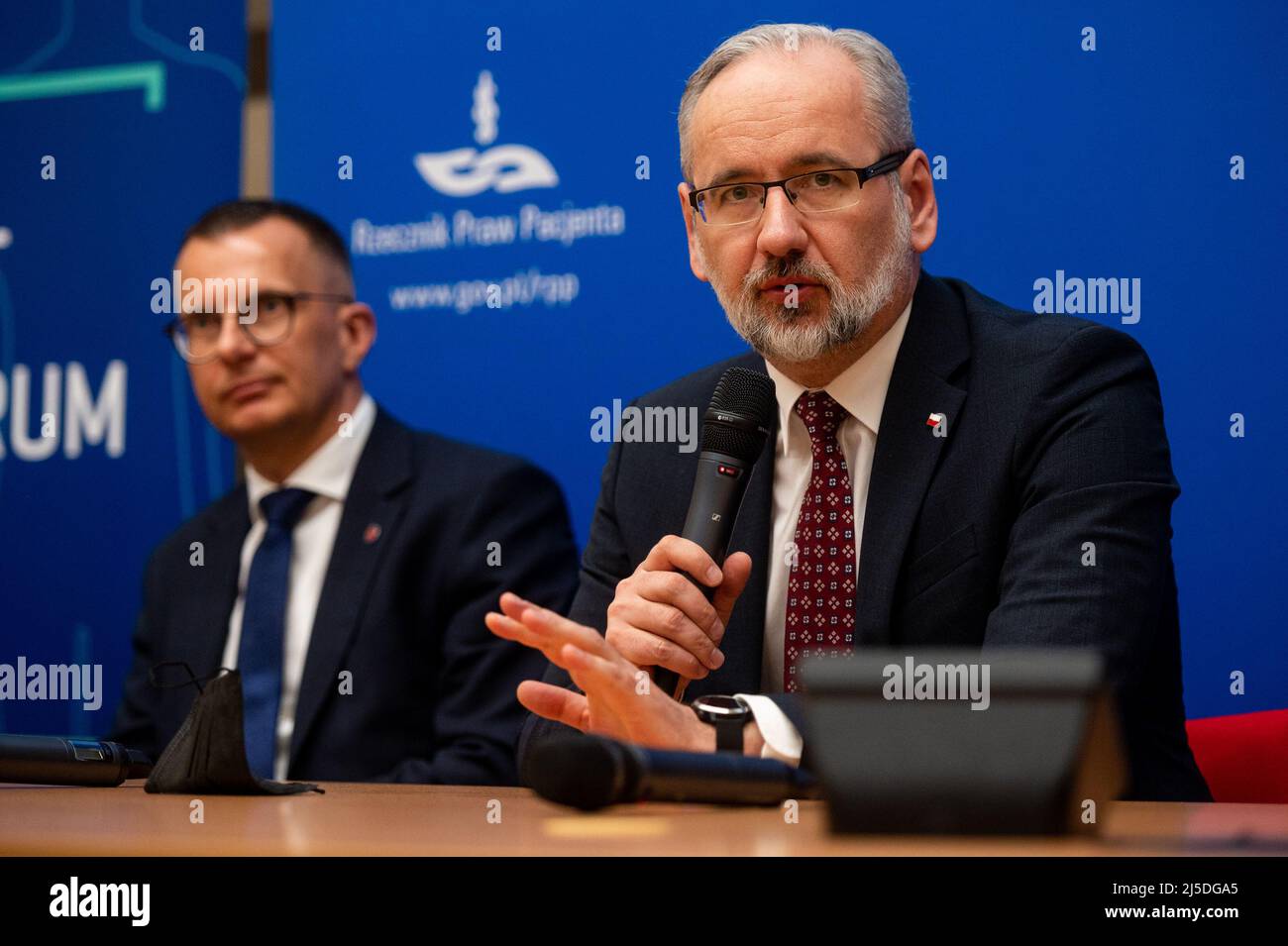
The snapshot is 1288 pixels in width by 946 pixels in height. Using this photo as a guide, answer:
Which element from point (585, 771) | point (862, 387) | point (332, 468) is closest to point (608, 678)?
point (585, 771)

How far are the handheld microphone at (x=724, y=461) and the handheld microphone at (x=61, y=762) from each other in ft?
2.19

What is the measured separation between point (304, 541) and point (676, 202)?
3.51ft

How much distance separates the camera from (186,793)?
157cm

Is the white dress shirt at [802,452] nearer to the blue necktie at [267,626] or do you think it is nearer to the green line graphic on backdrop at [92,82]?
the blue necktie at [267,626]

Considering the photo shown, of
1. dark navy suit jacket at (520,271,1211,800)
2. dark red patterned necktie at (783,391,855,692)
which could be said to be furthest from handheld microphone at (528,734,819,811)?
dark red patterned necktie at (783,391,855,692)

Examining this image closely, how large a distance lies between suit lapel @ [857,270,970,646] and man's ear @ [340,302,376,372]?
1.47 m

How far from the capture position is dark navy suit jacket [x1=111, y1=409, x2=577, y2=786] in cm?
275

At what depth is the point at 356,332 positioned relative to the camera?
3277mm

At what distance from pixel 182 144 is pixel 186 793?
2462 mm

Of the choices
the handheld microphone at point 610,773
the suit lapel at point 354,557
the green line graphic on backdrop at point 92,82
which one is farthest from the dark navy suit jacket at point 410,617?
the handheld microphone at point 610,773

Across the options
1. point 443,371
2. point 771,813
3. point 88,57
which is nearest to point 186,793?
point 771,813

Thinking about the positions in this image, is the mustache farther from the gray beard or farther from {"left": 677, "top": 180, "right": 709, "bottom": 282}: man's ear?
{"left": 677, "top": 180, "right": 709, "bottom": 282}: man's ear

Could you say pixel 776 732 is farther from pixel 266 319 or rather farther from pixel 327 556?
pixel 266 319
